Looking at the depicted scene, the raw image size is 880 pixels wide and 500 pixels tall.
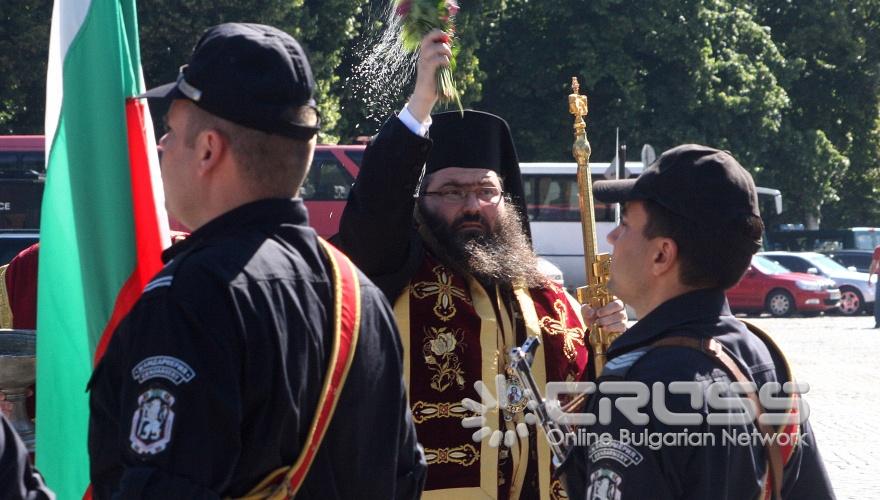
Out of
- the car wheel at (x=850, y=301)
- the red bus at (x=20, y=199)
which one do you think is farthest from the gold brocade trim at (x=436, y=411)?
the car wheel at (x=850, y=301)

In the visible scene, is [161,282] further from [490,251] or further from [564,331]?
[564,331]

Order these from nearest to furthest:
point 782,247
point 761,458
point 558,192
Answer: point 761,458
point 558,192
point 782,247

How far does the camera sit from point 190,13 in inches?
905

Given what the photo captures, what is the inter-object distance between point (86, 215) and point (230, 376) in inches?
73.8

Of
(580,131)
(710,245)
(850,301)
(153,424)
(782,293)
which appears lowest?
(850,301)

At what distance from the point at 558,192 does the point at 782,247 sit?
1292 centimetres

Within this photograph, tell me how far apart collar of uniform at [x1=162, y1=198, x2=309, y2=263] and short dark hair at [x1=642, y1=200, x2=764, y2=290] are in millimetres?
878

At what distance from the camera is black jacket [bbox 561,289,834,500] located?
2430 millimetres

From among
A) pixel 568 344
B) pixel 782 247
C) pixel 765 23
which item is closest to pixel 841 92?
pixel 765 23

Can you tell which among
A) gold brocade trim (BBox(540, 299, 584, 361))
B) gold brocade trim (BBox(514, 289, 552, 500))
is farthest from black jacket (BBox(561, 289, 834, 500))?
gold brocade trim (BBox(540, 299, 584, 361))

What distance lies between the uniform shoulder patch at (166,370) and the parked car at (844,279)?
96.8 ft

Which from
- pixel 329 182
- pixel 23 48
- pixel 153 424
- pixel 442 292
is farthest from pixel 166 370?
pixel 329 182

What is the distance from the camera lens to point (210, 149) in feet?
7.34

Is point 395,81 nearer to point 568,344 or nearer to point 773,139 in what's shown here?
point 568,344
